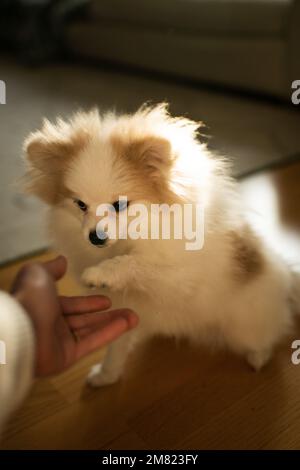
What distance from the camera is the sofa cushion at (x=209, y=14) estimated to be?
3.22 m

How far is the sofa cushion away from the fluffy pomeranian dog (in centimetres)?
242

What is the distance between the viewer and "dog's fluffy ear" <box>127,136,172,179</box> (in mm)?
1070

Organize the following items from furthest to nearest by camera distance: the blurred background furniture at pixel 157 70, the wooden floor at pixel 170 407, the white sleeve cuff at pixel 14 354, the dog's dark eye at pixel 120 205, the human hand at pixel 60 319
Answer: the blurred background furniture at pixel 157 70 → the wooden floor at pixel 170 407 → the dog's dark eye at pixel 120 205 → the human hand at pixel 60 319 → the white sleeve cuff at pixel 14 354

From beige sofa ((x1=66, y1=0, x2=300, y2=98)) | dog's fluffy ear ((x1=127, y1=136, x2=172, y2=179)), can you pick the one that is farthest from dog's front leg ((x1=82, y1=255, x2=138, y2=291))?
beige sofa ((x1=66, y1=0, x2=300, y2=98))

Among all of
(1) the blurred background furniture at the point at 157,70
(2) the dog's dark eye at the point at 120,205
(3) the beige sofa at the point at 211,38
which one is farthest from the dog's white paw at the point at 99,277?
(3) the beige sofa at the point at 211,38

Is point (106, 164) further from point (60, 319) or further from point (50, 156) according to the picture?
point (60, 319)

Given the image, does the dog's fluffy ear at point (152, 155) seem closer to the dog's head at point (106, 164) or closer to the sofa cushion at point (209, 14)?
the dog's head at point (106, 164)

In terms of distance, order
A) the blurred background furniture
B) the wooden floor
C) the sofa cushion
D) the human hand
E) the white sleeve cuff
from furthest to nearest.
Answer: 1. the sofa cushion
2. the blurred background furniture
3. the wooden floor
4. the human hand
5. the white sleeve cuff

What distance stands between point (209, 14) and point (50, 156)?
9.33 feet

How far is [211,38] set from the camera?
358cm

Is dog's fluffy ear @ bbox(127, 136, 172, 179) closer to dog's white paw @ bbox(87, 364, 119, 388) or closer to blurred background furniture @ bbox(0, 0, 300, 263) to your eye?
dog's white paw @ bbox(87, 364, 119, 388)

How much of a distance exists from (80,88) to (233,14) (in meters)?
1.55

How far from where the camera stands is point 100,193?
1067 millimetres
